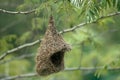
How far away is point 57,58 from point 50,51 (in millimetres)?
278

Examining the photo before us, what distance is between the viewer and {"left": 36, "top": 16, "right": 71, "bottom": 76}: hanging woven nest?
471 centimetres

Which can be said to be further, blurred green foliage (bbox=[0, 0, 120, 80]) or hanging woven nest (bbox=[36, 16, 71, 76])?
hanging woven nest (bbox=[36, 16, 71, 76])

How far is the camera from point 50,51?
4.72 meters

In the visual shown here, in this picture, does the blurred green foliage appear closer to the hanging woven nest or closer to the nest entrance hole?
the hanging woven nest

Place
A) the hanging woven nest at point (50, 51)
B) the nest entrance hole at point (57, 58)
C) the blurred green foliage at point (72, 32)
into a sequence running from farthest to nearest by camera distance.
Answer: the nest entrance hole at point (57, 58) → the hanging woven nest at point (50, 51) → the blurred green foliage at point (72, 32)

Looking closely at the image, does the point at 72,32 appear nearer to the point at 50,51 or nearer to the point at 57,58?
the point at 57,58

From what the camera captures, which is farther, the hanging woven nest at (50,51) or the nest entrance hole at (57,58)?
the nest entrance hole at (57,58)

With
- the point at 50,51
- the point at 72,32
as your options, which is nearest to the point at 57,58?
the point at 50,51

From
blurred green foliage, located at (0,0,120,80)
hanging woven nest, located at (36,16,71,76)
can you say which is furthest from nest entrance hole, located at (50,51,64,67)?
blurred green foliage, located at (0,0,120,80)

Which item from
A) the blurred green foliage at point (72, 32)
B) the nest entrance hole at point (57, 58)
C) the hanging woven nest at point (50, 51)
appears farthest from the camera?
the nest entrance hole at point (57, 58)

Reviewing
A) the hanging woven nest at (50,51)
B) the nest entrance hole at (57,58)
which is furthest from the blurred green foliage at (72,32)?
the nest entrance hole at (57,58)

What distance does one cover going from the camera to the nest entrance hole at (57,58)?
4.85 m

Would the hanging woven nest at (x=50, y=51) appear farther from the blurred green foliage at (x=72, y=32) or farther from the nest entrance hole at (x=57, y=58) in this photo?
the blurred green foliage at (x=72, y=32)

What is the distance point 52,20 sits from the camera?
4820 millimetres
